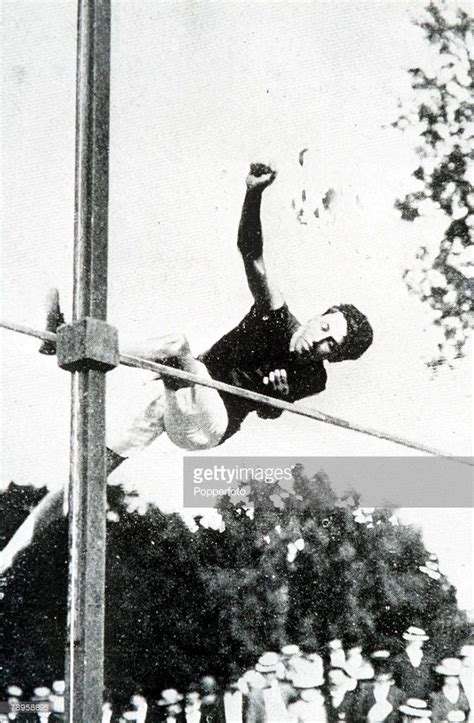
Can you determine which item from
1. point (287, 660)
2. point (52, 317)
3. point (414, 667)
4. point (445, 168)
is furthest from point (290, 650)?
point (445, 168)

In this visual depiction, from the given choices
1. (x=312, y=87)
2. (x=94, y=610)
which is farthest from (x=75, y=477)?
(x=312, y=87)

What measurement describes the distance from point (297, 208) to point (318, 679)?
0.84 metres

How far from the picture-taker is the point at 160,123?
1651mm

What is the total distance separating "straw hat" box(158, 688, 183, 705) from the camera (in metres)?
1.41

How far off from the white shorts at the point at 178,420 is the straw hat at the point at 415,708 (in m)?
0.53

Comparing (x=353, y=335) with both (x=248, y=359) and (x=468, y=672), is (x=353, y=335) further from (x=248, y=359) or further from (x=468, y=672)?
(x=468, y=672)

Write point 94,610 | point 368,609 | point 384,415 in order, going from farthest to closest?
point 384,415, point 368,609, point 94,610

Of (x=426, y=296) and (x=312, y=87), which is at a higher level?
(x=312, y=87)

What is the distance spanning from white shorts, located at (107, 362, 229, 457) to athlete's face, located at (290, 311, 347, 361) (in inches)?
7.7

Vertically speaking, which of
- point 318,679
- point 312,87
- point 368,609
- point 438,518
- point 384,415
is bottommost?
point 318,679

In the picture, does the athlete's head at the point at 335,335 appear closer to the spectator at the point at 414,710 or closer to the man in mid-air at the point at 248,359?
the man in mid-air at the point at 248,359

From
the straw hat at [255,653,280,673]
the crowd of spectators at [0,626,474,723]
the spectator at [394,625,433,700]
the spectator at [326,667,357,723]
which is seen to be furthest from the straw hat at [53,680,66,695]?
the spectator at [394,625,433,700]

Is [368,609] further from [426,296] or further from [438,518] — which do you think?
[426,296]
